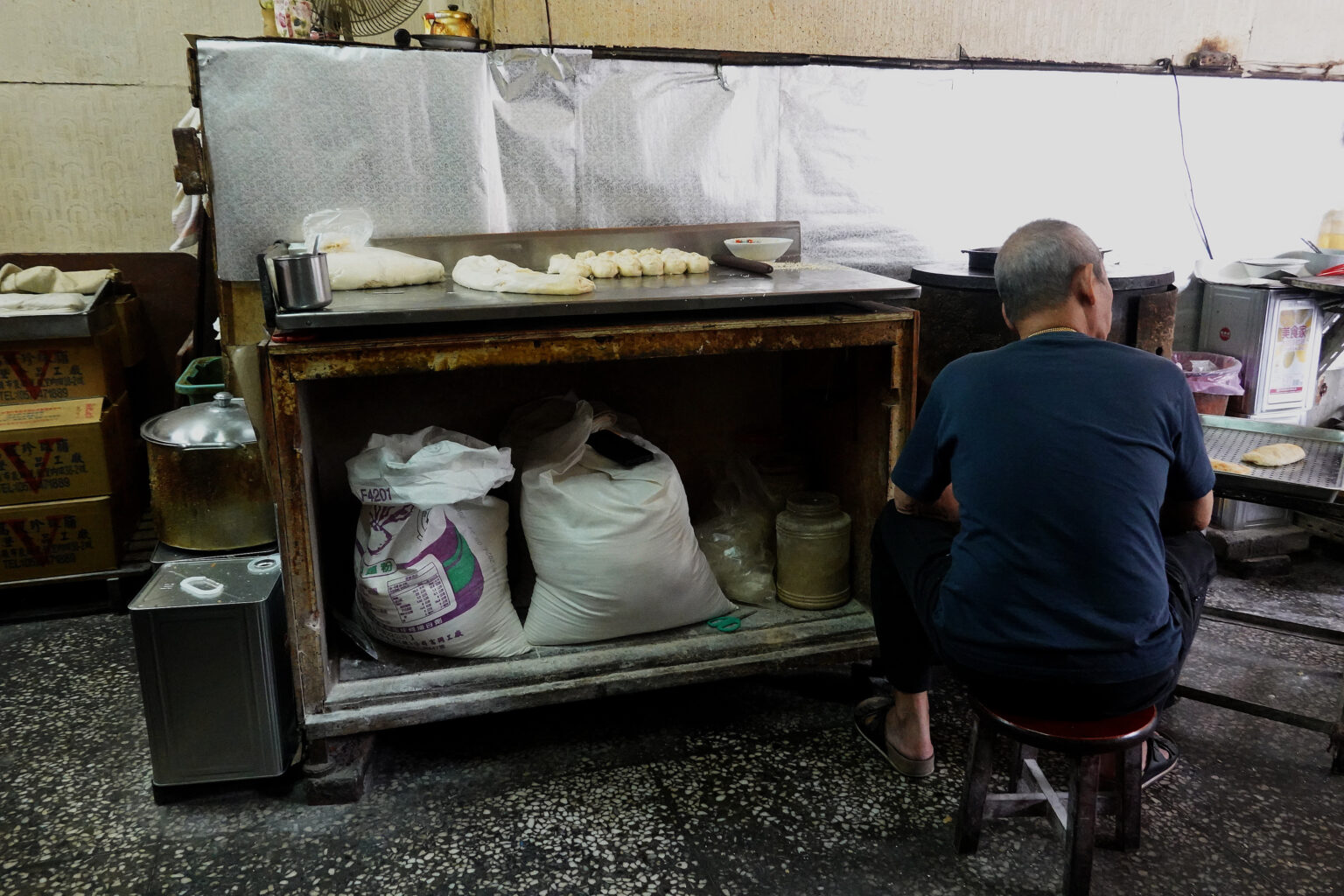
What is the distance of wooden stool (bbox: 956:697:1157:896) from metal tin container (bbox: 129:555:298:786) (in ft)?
5.38

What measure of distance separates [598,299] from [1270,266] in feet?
9.97

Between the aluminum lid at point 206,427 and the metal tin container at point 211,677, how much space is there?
0.65 metres

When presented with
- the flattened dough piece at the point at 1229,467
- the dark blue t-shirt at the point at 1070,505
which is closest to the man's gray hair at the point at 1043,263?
the dark blue t-shirt at the point at 1070,505

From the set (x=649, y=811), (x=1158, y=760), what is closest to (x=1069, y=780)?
(x=1158, y=760)

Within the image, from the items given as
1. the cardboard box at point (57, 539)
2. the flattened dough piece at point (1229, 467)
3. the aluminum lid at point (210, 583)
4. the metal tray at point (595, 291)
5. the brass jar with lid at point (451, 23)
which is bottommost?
the cardboard box at point (57, 539)

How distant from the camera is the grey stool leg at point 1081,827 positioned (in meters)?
1.76

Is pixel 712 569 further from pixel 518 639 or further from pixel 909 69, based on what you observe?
pixel 909 69

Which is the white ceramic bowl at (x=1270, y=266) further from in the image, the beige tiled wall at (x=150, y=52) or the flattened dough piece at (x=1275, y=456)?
the flattened dough piece at (x=1275, y=456)

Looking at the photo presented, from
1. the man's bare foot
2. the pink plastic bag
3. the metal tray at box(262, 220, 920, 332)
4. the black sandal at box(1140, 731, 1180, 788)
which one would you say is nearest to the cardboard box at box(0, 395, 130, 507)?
the metal tray at box(262, 220, 920, 332)

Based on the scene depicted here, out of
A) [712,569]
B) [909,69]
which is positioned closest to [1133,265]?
[909,69]

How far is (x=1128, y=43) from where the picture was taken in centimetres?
359

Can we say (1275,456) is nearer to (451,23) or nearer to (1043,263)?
(1043,263)

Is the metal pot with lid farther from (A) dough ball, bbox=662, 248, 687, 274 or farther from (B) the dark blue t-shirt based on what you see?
(B) the dark blue t-shirt

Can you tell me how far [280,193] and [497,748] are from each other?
1.70 meters
